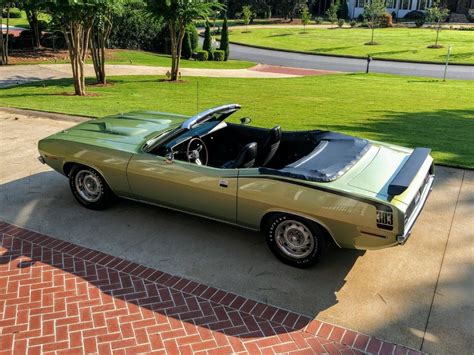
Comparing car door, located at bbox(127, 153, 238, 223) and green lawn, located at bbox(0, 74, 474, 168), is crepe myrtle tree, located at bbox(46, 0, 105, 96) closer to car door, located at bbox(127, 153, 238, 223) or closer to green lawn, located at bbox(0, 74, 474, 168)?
green lawn, located at bbox(0, 74, 474, 168)

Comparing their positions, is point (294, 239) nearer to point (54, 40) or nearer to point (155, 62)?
point (155, 62)

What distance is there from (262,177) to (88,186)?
2668 millimetres

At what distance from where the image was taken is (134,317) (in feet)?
13.4

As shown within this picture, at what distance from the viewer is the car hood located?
6047 mm

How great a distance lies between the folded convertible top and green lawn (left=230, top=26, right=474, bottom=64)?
2906 cm

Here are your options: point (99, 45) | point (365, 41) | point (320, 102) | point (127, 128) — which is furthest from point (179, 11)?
point (365, 41)

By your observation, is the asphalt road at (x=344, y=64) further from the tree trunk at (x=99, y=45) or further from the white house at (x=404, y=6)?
the white house at (x=404, y=6)

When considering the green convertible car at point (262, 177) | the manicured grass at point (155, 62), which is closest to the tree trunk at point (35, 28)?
the manicured grass at point (155, 62)

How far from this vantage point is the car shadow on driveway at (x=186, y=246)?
178 inches

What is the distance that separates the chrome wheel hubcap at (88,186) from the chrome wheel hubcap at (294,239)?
2.61 metres

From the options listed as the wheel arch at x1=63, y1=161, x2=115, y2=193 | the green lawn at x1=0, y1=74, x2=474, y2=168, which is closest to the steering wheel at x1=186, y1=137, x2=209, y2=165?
the wheel arch at x1=63, y1=161, x2=115, y2=193

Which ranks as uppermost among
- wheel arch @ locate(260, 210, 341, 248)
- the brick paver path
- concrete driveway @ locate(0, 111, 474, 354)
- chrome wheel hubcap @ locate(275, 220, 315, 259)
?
wheel arch @ locate(260, 210, 341, 248)

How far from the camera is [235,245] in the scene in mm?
5309

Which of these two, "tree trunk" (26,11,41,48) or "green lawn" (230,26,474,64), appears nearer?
"tree trunk" (26,11,41,48)
